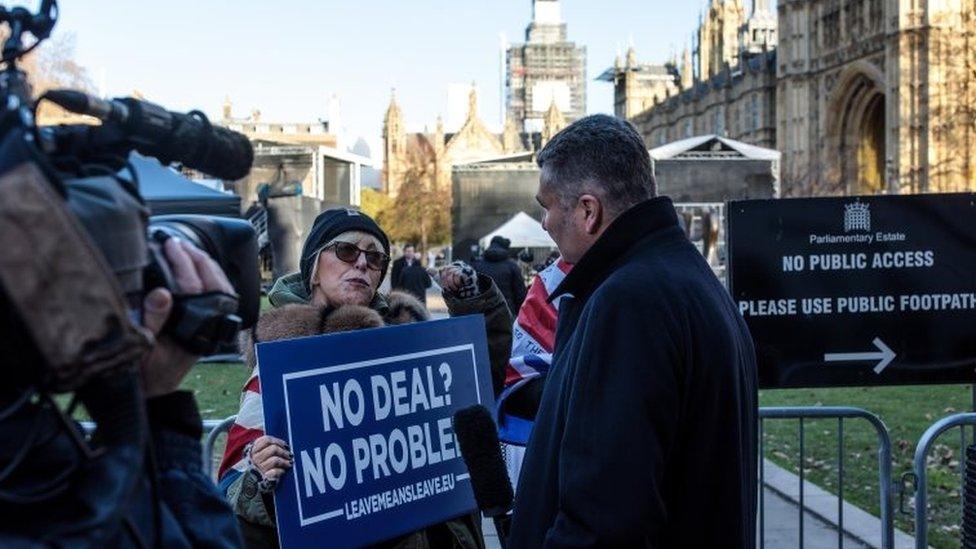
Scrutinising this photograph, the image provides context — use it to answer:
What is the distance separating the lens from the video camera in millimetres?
1396

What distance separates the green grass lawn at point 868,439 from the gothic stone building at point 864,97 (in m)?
36.5

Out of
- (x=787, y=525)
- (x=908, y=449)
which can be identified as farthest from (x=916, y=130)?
(x=787, y=525)

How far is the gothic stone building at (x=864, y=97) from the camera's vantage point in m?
48.9

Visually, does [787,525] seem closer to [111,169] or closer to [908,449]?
[908,449]

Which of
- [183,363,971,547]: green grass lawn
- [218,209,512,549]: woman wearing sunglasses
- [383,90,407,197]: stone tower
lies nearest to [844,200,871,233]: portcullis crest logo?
[218,209,512,549]: woman wearing sunglasses

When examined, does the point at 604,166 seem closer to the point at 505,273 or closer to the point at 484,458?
the point at 484,458

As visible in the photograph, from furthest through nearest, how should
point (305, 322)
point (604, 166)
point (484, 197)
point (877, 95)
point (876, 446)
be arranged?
point (877, 95) < point (484, 197) < point (876, 446) < point (305, 322) < point (604, 166)

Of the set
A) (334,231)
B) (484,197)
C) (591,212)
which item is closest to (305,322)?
(334,231)

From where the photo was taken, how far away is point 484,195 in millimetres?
40156

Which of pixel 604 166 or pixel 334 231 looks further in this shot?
pixel 334 231

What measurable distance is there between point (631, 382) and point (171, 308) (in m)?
1.16

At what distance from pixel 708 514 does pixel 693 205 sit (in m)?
29.7

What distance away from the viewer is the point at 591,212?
2730 millimetres

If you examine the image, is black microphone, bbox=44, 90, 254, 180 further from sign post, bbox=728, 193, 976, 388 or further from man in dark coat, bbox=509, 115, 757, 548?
sign post, bbox=728, 193, 976, 388
